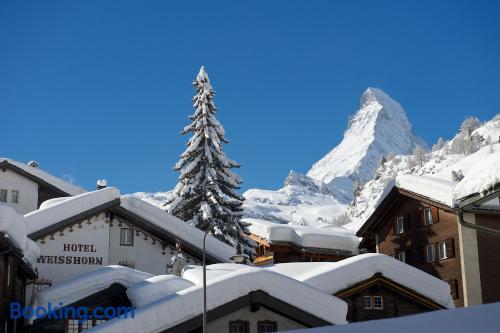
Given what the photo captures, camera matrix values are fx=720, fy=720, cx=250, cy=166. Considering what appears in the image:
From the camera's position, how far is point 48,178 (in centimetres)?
4206

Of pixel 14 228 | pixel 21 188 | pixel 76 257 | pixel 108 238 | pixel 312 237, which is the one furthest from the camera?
pixel 312 237

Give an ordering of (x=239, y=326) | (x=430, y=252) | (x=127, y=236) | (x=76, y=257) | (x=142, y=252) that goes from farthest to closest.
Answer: (x=430, y=252) → (x=127, y=236) → (x=142, y=252) → (x=76, y=257) → (x=239, y=326)

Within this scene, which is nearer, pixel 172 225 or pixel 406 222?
pixel 172 225

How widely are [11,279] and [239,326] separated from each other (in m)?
7.99

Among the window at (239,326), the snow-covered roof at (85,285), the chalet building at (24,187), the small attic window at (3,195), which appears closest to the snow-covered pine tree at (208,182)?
the chalet building at (24,187)

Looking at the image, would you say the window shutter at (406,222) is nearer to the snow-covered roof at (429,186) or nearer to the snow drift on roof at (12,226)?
the snow-covered roof at (429,186)

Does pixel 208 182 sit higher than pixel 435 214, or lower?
higher

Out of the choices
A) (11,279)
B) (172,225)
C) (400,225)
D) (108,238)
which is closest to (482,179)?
(11,279)

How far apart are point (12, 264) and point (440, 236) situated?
2420cm

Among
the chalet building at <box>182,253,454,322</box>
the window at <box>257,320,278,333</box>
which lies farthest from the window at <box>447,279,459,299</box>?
the window at <box>257,320,278,333</box>

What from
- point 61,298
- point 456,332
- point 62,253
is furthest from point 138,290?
point 456,332

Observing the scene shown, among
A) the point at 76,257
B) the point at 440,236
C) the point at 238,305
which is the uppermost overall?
the point at 440,236

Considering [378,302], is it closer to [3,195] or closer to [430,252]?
[430,252]

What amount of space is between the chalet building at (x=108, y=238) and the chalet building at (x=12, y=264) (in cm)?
323
